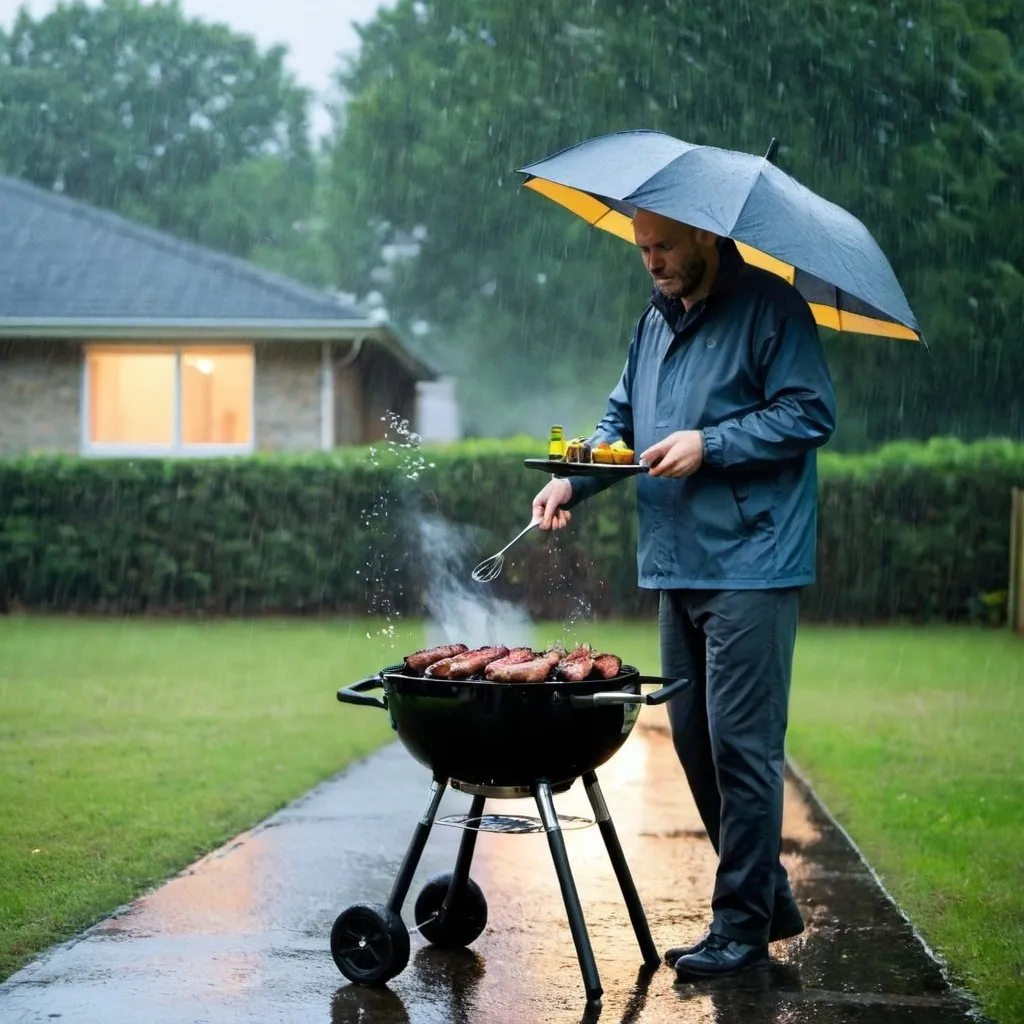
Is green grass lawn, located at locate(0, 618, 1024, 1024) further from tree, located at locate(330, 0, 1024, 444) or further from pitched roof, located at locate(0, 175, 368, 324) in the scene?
tree, located at locate(330, 0, 1024, 444)

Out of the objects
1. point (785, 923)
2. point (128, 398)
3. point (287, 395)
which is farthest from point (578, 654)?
point (128, 398)

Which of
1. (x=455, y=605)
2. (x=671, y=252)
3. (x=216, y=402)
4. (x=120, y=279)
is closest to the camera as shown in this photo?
(x=671, y=252)

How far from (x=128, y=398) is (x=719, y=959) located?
17938 millimetres

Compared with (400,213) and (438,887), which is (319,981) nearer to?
(438,887)

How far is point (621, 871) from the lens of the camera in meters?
4.09

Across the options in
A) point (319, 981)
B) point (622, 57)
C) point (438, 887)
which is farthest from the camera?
point (622, 57)

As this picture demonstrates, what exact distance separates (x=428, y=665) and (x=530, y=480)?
10.7 metres

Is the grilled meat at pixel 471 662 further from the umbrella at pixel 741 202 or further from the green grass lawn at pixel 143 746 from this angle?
the green grass lawn at pixel 143 746

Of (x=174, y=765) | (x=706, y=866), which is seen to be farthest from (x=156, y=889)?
(x=174, y=765)

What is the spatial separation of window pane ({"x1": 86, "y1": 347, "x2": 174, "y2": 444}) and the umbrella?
1613 cm

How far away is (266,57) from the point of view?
52125 mm

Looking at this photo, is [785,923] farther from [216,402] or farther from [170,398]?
[170,398]

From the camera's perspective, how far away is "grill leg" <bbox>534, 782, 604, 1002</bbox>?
12.5 ft

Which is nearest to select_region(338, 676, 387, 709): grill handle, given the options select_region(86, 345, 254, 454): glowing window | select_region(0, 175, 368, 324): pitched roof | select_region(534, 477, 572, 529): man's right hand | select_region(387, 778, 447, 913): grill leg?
select_region(387, 778, 447, 913): grill leg
